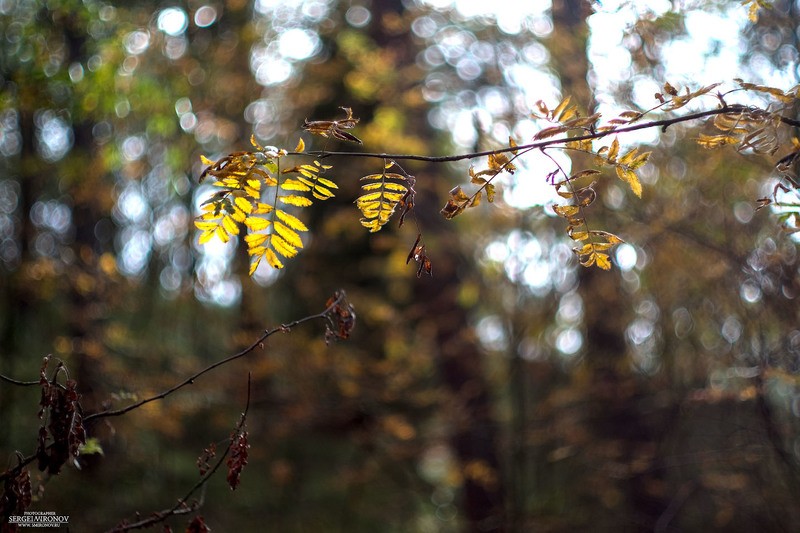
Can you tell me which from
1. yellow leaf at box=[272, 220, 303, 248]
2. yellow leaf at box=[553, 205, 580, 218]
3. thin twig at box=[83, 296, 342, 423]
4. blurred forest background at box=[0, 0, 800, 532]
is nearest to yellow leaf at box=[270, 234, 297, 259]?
yellow leaf at box=[272, 220, 303, 248]

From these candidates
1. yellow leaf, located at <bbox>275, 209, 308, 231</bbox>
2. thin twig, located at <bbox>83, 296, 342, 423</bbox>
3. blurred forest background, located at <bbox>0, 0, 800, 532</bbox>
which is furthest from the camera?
blurred forest background, located at <bbox>0, 0, 800, 532</bbox>

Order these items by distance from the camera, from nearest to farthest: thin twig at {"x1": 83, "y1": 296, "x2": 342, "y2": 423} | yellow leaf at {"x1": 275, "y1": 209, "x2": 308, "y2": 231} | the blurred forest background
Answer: yellow leaf at {"x1": 275, "y1": 209, "x2": 308, "y2": 231} < thin twig at {"x1": 83, "y1": 296, "x2": 342, "y2": 423} < the blurred forest background

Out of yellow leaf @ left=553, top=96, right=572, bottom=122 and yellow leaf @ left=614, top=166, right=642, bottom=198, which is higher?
yellow leaf @ left=553, top=96, right=572, bottom=122

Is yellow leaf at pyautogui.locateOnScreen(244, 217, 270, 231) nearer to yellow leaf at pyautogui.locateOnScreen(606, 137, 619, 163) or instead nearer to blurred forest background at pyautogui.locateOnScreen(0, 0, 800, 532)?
yellow leaf at pyautogui.locateOnScreen(606, 137, 619, 163)

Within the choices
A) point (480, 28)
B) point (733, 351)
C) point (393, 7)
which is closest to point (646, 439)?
point (733, 351)

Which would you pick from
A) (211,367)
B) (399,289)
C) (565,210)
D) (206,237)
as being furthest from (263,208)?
(399,289)

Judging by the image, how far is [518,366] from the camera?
492 centimetres

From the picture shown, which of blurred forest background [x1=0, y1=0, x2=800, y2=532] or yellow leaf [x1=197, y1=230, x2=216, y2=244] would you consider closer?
yellow leaf [x1=197, y1=230, x2=216, y2=244]

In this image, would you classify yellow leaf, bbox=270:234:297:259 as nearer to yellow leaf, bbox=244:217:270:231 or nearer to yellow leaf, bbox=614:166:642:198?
yellow leaf, bbox=244:217:270:231

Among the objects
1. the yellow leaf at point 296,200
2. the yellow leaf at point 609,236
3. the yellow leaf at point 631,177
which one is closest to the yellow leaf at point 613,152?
the yellow leaf at point 631,177

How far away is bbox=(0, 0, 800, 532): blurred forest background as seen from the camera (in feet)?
13.8

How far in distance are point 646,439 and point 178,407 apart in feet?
13.0

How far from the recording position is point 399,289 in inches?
270

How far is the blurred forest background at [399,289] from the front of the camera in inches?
166
